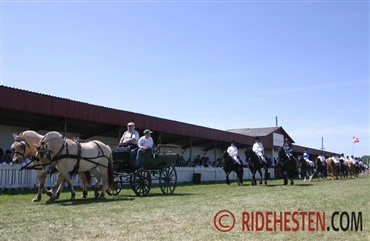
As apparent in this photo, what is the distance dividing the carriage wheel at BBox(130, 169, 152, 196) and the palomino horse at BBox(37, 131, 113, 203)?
847 mm

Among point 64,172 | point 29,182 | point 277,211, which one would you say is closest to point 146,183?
point 64,172

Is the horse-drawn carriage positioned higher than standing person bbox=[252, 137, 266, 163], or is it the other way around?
standing person bbox=[252, 137, 266, 163]

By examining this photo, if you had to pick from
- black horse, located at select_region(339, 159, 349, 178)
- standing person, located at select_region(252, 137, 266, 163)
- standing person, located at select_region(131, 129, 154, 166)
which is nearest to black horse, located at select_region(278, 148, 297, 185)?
standing person, located at select_region(252, 137, 266, 163)

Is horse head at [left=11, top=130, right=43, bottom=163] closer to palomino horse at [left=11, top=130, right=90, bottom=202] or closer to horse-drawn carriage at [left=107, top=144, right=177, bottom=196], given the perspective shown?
palomino horse at [left=11, top=130, right=90, bottom=202]

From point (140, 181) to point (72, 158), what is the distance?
2.70 m

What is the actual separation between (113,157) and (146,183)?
54.0 inches

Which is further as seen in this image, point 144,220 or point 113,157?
point 113,157

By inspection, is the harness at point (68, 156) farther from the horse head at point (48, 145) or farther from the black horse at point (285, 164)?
the black horse at point (285, 164)

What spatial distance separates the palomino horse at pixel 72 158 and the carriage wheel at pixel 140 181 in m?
0.85

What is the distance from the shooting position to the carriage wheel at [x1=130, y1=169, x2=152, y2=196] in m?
12.8

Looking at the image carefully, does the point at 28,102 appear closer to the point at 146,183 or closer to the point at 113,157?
the point at 113,157

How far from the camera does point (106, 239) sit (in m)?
5.49

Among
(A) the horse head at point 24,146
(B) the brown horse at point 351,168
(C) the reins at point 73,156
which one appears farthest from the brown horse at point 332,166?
(A) the horse head at point 24,146

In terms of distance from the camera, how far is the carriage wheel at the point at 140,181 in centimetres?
1279
